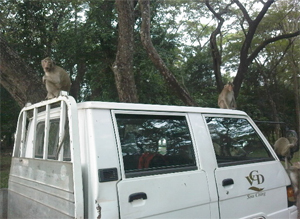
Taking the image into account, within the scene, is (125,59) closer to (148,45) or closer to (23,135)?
(148,45)

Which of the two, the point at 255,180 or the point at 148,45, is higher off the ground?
the point at 148,45

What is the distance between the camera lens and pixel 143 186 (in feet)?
6.43

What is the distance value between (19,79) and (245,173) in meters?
4.09

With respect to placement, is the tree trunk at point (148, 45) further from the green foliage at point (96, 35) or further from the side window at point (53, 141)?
the side window at point (53, 141)

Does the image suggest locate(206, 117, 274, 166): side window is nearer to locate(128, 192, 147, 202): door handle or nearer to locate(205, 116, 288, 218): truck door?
locate(205, 116, 288, 218): truck door

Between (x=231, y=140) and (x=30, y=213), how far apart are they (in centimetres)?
191

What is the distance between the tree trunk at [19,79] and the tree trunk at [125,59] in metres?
1.41

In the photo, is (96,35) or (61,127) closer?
(61,127)

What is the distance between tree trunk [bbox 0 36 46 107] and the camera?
500 centimetres

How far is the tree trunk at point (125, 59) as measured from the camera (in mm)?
5551

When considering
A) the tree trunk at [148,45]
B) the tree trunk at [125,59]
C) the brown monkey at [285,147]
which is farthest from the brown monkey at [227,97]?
the tree trunk at [125,59]

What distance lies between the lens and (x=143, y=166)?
2.12m

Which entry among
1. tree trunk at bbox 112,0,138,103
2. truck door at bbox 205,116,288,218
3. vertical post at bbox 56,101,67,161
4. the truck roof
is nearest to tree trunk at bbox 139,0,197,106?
tree trunk at bbox 112,0,138,103

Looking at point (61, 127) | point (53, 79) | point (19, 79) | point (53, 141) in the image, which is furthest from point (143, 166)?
point (19, 79)
